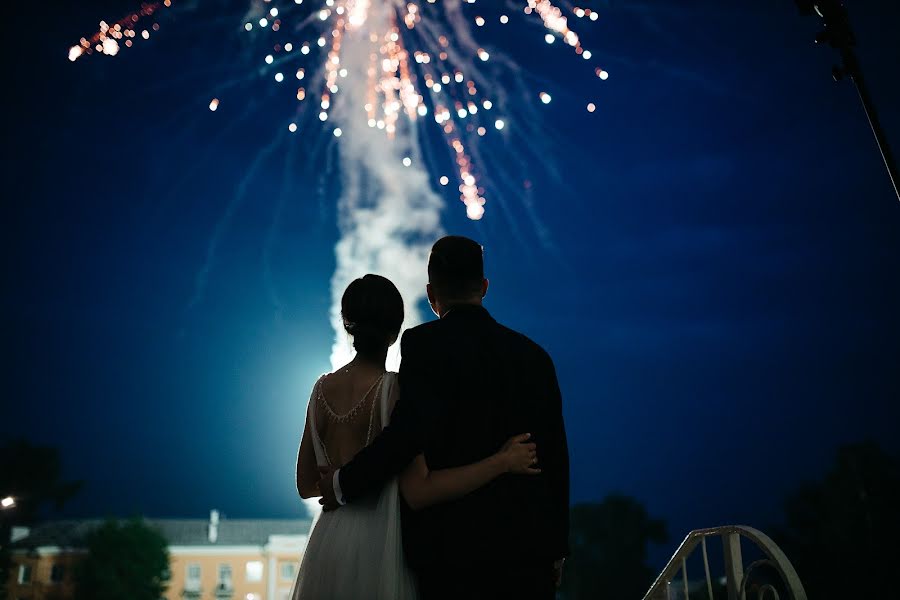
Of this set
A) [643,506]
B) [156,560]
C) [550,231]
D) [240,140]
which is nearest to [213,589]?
[156,560]

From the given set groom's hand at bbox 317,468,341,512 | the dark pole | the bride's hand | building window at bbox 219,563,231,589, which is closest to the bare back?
groom's hand at bbox 317,468,341,512

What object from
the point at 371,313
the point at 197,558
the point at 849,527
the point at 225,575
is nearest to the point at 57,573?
the point at 197,558

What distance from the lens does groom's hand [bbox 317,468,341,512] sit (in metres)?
2.73

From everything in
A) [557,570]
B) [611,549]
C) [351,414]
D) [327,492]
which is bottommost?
[611,549]

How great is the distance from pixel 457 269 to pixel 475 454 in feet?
2.49

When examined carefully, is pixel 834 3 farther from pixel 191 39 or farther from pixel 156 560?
pixel 191 39

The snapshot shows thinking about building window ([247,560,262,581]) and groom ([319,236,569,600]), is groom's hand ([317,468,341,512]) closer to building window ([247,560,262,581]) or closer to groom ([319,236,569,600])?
groom ([319,236,569,600])

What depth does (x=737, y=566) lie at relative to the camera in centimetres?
394

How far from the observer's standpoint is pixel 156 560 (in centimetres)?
3647

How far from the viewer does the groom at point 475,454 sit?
241 cm

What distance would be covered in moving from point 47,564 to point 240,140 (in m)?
39.6

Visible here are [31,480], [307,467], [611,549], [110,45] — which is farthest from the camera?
[611,549]

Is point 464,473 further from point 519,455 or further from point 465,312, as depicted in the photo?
point 465,312

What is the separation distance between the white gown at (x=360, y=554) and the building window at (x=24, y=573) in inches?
1785
